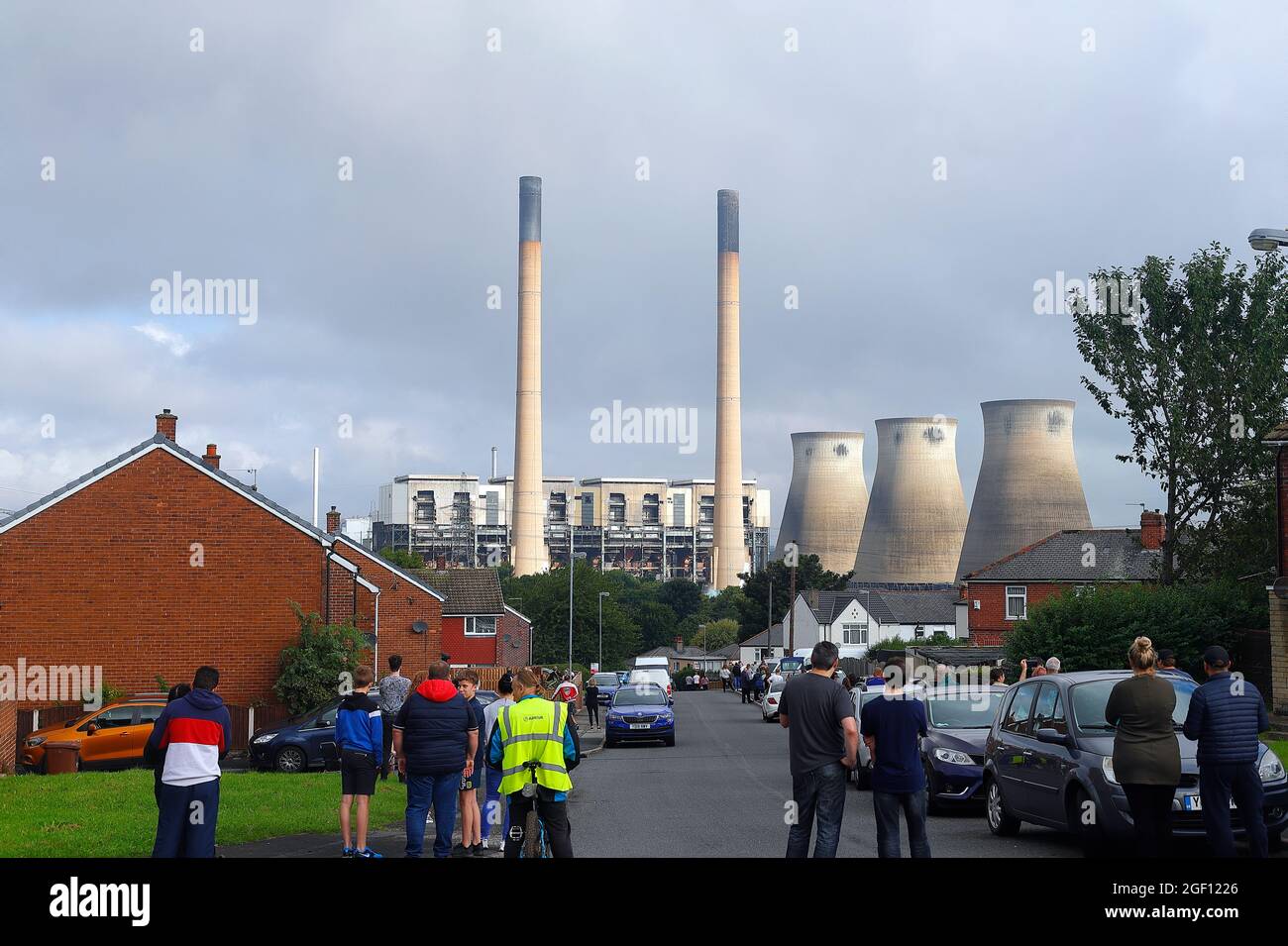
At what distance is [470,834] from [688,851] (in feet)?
6.68

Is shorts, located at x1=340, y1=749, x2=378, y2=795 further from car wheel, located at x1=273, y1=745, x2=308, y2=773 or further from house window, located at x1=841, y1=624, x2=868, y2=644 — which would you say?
house window, located at x1=841, y1=624, x2=868, y2=644

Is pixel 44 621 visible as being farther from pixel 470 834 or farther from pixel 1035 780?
pixel 1035 780

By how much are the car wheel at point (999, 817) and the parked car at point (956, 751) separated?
1.22 meters

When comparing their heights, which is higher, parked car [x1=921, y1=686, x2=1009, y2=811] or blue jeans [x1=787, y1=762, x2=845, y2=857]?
blue jeans [x1=787, y1=762, x2=845, y2=857]

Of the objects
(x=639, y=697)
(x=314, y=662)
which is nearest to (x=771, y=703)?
(x=639, y=697)

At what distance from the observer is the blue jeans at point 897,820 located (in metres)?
9.91

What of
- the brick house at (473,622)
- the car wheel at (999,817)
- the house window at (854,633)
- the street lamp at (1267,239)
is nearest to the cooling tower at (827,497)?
the house window at (854,633)

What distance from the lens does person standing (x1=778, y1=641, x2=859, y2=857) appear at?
980 cm

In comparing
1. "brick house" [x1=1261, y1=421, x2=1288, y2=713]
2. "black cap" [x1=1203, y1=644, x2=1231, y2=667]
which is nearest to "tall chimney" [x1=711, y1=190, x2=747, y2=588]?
"brick house" [x1=1261, y1=421, x2=1288, y2=713]

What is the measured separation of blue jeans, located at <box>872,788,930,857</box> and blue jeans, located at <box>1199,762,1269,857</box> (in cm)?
214

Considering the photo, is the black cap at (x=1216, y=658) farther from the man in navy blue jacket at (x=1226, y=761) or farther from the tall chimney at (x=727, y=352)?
the tall chimney at (x=727, y=352)

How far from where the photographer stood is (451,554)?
156 meters
